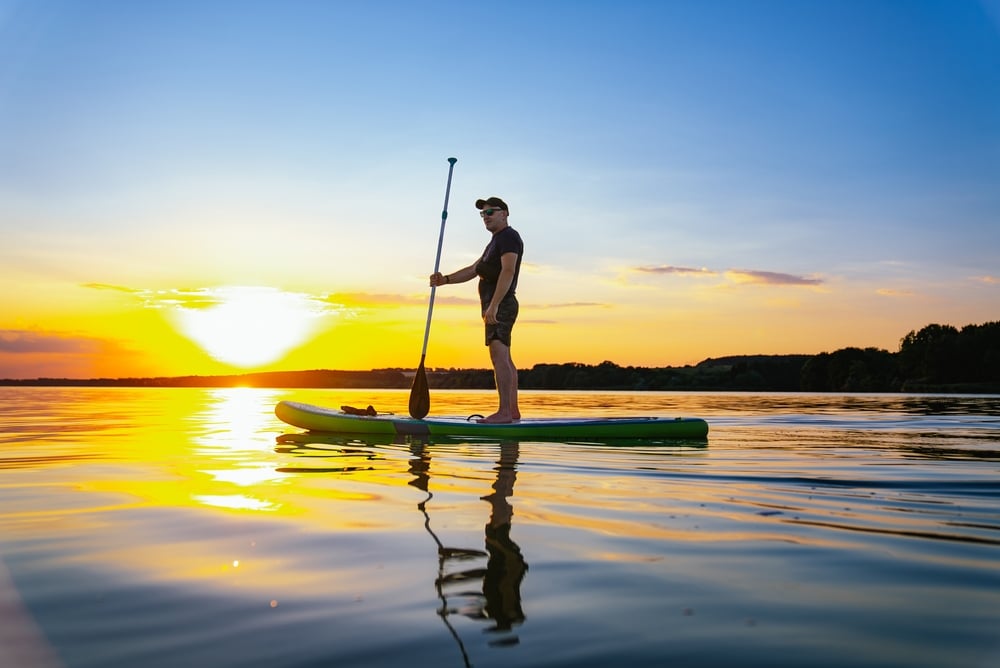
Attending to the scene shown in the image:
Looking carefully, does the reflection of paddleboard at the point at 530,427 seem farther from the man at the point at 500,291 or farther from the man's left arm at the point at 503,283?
the man's left arm at the point at 503,283

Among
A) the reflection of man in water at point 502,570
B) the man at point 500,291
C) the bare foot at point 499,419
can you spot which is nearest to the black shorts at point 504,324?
the man at point 500,291

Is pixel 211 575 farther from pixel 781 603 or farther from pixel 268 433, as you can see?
pixel 268 433

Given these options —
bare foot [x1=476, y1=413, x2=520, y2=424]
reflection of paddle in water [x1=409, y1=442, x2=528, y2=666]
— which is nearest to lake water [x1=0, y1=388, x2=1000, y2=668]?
reflection of paddle in water [x1=409, y1=442, x2=528, y2=666]

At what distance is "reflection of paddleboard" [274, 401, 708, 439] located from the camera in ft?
30.3

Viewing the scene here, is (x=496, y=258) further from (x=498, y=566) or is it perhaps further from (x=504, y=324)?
(x=498, y=566)

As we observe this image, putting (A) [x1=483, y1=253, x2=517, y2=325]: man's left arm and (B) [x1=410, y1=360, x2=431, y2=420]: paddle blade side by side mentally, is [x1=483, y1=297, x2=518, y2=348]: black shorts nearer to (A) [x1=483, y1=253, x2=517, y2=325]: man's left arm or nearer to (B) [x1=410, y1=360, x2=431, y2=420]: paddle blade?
(A) [x1=483, y1=253, x2=517, y2=325]: man's left arm

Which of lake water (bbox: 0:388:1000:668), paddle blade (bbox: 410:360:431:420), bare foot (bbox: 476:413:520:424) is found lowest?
lake water (bbox: 0:388:1000:668)

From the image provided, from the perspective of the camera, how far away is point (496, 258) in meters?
9.80

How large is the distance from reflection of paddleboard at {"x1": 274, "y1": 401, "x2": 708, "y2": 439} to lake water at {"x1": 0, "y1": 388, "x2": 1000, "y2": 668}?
2.68 meters

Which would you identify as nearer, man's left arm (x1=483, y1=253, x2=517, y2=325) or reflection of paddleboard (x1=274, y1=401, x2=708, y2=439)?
reflection of paddleboard (x1=274, y1=401, x2=708, y2=439)

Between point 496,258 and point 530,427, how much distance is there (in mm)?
2162

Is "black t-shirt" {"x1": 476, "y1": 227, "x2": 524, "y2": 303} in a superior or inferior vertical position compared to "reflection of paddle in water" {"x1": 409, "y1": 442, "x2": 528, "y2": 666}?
superior

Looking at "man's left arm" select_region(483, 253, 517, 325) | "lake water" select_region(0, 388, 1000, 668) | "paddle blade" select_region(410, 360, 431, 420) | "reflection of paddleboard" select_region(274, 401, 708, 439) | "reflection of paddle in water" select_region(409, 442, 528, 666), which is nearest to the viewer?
"lake water" select_region(0, 388, 1000, 668)

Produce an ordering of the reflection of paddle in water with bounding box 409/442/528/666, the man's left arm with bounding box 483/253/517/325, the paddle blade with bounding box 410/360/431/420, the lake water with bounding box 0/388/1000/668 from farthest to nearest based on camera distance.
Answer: the paddle blade with bounding box 410/360/431/420 → the man's left arm with bounding box 483/253/517/325 → the reflection of paddle in water with bounding box 409/442/528/666 → the lake water with bounding box 0/388/1000/668
